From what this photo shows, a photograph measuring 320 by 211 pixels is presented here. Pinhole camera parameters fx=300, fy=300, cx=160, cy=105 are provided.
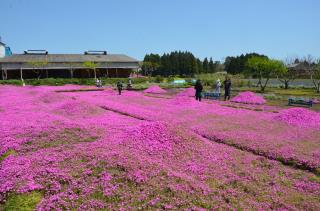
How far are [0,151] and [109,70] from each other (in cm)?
7726

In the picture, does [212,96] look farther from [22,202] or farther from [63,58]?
[63,58]

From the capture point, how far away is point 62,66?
259ft

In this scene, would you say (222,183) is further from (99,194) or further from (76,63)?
(76,63)

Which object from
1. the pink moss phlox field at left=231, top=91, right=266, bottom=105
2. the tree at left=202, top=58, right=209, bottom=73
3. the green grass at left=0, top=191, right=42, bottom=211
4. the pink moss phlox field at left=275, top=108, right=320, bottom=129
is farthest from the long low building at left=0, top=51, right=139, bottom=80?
the green grass at left=0, top=191, right=42, bottom=211

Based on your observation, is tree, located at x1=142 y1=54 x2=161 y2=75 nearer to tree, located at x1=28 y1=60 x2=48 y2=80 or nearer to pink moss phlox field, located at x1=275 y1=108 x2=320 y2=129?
tree, located at x1=28 y1=60 x2=48 y2=80

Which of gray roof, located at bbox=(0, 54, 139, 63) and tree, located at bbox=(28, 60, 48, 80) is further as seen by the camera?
gray roof, located at bbox=(0, 54, 139, 63)

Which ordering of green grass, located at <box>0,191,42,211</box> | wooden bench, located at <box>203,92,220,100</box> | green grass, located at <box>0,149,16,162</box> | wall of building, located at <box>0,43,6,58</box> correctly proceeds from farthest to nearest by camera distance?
wall of building, located at <box>0,43,6,58</box>, wooden bench, located at <box>203,92,220,100</box>, green grass, located at <box>0,149,16,162</box>, green grass, located at <box>0,191,42,211</box>

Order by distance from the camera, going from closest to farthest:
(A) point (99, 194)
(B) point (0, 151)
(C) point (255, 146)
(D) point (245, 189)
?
(A) point (99, 194), (D) point (245, 189), (B) point (0, 151), (C) point (255, 146)

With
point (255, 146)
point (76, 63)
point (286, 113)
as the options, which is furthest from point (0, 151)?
point (76, 63)

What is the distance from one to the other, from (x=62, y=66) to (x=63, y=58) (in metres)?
6.12

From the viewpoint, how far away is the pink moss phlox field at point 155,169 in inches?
275

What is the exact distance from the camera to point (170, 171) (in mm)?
8250

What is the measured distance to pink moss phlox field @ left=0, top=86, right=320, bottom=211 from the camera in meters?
6.98

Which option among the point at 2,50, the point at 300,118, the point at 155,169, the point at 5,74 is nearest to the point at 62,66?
the point at 5,74
